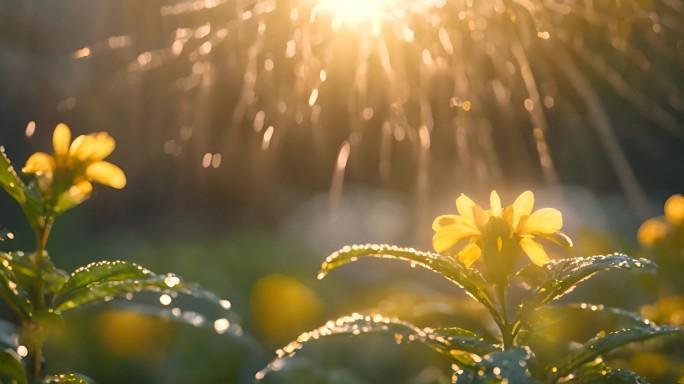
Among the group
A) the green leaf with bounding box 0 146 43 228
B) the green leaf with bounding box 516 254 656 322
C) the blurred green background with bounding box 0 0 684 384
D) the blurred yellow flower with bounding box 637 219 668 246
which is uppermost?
the blurred green background with bounding box 0 0 684 384

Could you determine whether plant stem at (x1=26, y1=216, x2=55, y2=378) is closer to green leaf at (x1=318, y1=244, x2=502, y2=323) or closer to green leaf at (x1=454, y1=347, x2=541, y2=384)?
green leaf at (x1=318, y1=244, x2=502, y2=323)

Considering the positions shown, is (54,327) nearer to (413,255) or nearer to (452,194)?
(413,255)

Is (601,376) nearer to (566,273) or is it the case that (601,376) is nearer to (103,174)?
(566,273)

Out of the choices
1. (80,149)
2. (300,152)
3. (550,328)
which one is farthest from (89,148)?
(300,152)

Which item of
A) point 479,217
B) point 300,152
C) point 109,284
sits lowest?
point 109,284

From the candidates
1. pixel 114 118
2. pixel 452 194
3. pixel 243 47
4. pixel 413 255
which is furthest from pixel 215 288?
pixel 413 255

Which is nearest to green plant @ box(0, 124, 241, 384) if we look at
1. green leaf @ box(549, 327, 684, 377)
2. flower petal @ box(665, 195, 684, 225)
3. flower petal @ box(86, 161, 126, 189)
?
flower petal @ box(86, 161, 126, 189)
